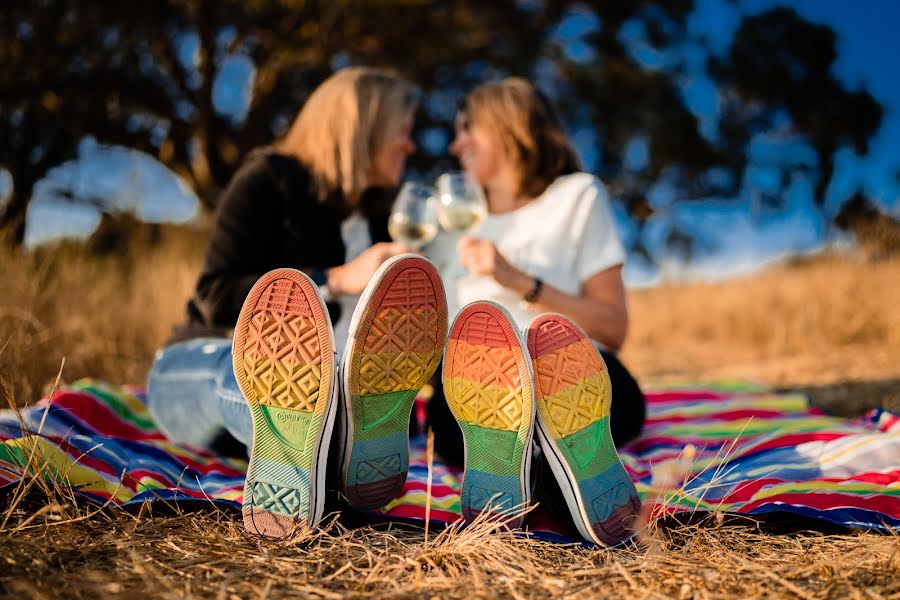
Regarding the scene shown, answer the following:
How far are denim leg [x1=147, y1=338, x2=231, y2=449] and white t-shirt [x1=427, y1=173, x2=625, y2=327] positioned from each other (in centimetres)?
77

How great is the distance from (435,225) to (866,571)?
4.00ft

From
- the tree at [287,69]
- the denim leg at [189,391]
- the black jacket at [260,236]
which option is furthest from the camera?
the tree at [287,69]

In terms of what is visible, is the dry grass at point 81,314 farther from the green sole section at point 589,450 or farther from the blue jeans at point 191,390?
the green sole section at point 589,450

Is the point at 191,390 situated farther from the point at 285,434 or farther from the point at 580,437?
the point at 580,437

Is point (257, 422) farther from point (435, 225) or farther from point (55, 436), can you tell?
point (435, 225)

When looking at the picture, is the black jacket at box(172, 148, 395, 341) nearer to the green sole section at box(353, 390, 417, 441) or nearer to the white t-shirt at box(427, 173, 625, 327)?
the white t-shirt at box(427, 173, 625, 327)

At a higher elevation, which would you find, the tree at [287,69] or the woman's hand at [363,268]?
the tree at [287,69]

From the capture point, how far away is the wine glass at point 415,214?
5.83 feet

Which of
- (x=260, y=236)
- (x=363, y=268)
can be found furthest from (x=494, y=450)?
(x=260, y=236)

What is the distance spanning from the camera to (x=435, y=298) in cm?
125

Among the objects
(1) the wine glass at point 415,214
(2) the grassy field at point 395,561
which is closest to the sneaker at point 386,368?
(2) the grassy field at point 395,561

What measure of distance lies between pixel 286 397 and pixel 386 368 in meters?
0.19

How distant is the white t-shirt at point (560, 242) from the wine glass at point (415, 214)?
0.32 m

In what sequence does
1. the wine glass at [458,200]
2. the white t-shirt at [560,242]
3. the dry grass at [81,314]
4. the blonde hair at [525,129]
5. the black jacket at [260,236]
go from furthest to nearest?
the dry grass at [81,314] < the blonde hair at [525,129] < the white t-shirt at [560,242] < the wine glass at [458,200] < the black jacket at [260,236]
